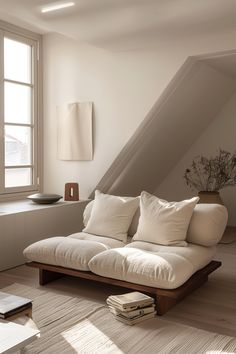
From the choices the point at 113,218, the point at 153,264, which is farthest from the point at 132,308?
the point at 113,218

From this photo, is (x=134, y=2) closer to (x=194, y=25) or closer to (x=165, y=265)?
(x=194, y=25)

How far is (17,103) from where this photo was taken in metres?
5.36

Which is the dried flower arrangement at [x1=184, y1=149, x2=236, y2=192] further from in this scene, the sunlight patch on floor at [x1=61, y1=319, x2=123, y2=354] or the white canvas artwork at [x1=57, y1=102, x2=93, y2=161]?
the sunlight patch on floor at [x1=61, y1=319, x2=123, y2=354]

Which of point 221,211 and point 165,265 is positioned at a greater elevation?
point 221,211

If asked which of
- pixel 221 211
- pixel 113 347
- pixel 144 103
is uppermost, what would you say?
pixel 144 103

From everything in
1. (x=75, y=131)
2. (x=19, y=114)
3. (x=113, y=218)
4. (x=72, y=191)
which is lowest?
(x=113, y=218)

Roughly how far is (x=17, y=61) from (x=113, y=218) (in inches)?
105

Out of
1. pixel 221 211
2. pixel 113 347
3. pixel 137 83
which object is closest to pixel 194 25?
pixel 137 83

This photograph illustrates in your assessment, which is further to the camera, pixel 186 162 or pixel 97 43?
pixel 186 162

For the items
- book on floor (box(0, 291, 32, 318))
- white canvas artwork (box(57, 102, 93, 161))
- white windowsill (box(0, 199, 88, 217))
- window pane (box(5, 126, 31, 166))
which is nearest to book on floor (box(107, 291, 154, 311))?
book on floor (box(0, 291, 32, 318))

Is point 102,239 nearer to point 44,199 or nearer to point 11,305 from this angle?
point 44,199

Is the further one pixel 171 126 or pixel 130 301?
pixel 171 126

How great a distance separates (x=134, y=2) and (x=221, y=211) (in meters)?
1.86

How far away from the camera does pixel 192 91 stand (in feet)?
16.2
